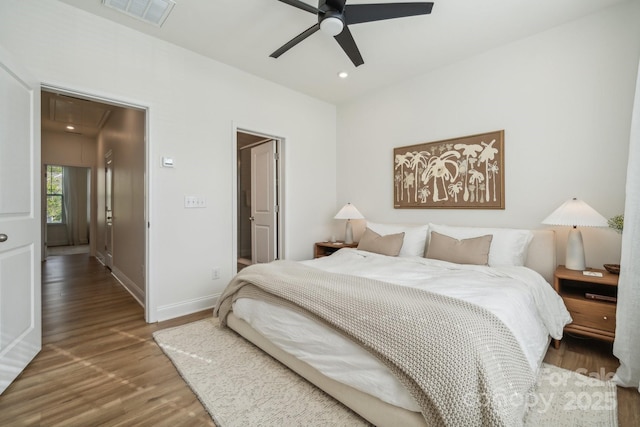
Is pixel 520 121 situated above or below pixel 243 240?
above

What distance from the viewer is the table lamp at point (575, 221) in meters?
2.20

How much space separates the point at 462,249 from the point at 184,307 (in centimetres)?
282

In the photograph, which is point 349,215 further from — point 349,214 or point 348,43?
point 348,43

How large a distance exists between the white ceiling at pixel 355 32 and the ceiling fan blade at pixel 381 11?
0.40 meters

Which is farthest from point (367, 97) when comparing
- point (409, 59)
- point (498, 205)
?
point (498, 205)

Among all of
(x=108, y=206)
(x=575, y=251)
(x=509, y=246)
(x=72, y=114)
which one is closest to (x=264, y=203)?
(x=509, y=246)

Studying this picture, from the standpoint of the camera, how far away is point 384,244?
3146 mm

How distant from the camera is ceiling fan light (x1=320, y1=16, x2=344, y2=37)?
193cm

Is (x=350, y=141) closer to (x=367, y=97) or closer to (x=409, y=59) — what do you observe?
(x=367, y=97)

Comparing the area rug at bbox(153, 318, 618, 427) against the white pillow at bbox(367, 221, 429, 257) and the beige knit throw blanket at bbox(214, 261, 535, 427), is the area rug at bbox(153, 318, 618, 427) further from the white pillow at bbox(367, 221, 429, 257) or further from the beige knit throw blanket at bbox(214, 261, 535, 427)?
the white pillow at bbox(367, 221, 429, 257)

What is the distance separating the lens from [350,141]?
434 centimetres

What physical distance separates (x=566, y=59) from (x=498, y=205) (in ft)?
4.58

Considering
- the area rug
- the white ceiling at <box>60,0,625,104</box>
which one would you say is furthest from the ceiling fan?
the area rug

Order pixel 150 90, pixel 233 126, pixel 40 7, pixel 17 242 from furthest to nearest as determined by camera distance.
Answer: pixel 233 126
pixel 150 90
pixel 40 7
pixel 17 242
